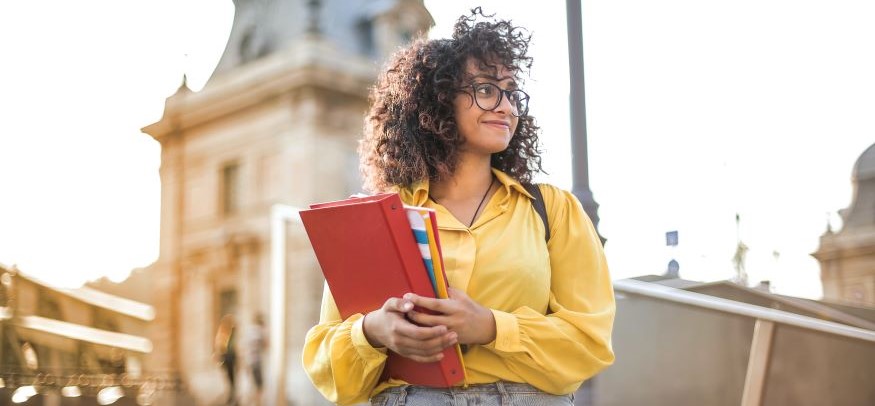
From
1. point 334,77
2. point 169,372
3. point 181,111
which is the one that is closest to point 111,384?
point 169,372

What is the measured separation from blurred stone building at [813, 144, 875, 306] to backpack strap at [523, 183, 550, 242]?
2126 millimetres

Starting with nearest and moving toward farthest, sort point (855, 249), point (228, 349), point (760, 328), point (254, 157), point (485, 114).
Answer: point (485, 114) → point (760, 328) → point (855, 249) → point (228, 349) → point (254, 157)

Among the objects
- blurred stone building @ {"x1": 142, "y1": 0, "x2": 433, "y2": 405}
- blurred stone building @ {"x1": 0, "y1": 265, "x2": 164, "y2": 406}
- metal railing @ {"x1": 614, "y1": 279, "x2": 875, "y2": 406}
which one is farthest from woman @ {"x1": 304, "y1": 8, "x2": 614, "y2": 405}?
blurred stone building @ {"x1": 142, "y1": 0, "x2": 433, "y2": 405}

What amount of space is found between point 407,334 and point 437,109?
53cm

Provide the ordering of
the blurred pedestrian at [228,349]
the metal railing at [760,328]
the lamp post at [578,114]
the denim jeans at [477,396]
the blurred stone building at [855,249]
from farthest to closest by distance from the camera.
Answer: the blurred pedestrian at [228,349] < the lamp post at [578,114] < the blurred stone building at [855,249] < the metal railing at [760,328] < the denim jeans at [477,396]

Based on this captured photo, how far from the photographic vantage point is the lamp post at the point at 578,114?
4027mm

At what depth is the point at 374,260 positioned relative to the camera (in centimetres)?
159

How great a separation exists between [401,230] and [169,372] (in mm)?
6144

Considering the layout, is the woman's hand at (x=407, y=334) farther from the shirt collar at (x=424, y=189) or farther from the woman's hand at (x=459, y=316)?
the shirt collar at (x=424, y=189)

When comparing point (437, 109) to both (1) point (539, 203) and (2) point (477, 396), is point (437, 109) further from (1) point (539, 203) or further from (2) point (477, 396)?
(2) point (477, 396)

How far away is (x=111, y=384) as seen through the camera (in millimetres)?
6309

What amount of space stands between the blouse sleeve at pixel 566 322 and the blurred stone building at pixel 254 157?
5.70m

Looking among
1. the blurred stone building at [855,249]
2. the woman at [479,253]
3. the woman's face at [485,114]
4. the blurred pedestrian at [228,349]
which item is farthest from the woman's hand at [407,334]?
the blurred pedestrian at [228,349]

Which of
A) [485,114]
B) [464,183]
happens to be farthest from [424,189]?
[485,114]
